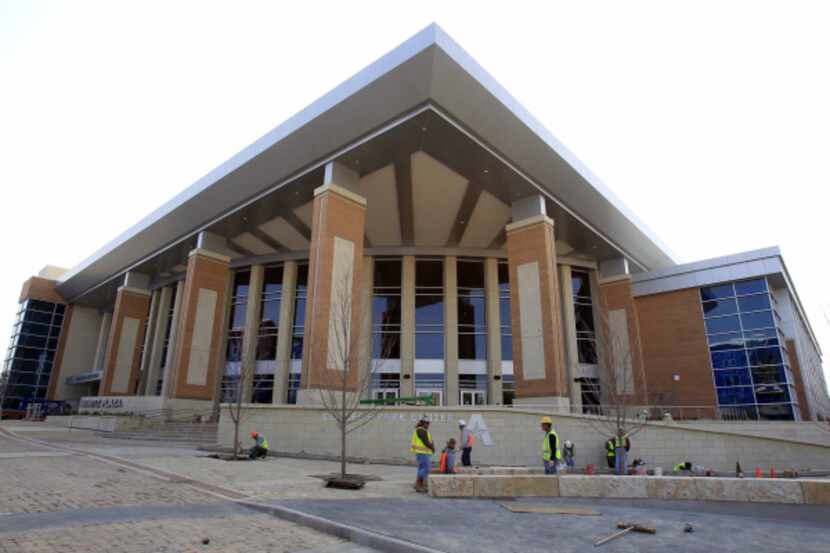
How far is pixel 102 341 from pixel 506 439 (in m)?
52.9

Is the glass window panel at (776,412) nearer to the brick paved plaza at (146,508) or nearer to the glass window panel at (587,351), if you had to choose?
the glass window panel at (587,351)

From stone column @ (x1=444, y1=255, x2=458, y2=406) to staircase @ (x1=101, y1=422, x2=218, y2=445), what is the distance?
563 inches

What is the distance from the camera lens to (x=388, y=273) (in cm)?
3606

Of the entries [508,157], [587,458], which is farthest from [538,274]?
[587,458]

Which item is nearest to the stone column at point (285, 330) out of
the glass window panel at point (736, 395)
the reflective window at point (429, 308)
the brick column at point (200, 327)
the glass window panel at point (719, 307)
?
the brick column at point (200, 327)

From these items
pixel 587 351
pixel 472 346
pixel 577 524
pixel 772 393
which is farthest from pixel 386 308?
pixel 577 524

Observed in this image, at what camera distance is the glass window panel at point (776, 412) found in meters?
28.4

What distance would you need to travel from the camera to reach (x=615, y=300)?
36.2m

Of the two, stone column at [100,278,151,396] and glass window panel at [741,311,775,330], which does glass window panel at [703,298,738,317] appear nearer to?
glass window panel at [741,311,775,330]

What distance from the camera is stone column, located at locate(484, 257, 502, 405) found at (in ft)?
107

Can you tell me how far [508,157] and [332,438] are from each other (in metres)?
15.7

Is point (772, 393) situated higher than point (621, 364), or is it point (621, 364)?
point (621, 364)

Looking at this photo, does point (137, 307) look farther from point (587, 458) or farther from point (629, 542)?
point (629, 542)

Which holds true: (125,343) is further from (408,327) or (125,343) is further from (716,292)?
(716,292)
